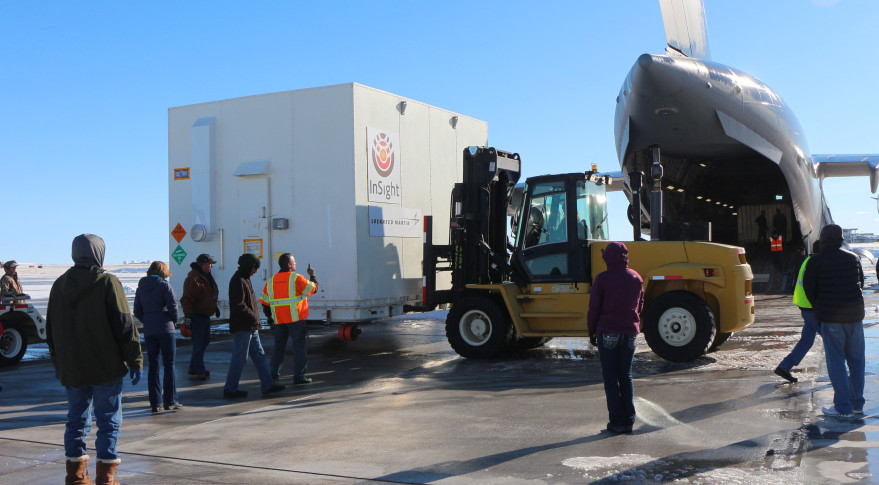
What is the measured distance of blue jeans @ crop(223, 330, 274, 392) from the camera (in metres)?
8.14

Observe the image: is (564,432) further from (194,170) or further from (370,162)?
(194,170)

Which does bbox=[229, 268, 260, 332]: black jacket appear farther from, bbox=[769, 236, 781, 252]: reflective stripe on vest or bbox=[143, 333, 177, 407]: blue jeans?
bbox=[769, 236, 781, 252]: reflective stripe on vest

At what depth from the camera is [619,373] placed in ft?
20.1

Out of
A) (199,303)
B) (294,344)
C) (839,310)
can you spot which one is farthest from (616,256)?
(199,303)

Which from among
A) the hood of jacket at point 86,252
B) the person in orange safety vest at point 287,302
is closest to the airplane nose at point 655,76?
the person in orange safety vest at point 287,302

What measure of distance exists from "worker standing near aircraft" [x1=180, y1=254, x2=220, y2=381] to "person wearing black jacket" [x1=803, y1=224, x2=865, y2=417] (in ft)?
22.6

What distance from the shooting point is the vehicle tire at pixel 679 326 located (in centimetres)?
962

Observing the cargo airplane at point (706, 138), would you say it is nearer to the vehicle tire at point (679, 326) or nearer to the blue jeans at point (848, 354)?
the vehicle tire at point (679, 326)

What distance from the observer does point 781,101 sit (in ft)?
56.1

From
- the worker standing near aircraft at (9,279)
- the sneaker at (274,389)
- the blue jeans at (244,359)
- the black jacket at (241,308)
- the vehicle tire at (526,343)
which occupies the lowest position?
the sneaker at (274,389)

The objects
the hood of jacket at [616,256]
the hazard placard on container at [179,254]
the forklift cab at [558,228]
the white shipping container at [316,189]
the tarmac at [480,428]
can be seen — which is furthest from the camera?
the hazard placard on container at [179,254]

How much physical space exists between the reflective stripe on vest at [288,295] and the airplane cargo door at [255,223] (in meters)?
2.81

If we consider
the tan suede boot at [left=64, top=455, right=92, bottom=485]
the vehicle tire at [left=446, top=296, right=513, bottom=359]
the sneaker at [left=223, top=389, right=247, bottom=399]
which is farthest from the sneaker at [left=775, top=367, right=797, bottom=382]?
the tan suede boot at [left=64, top=455, right=92, bottom=485]

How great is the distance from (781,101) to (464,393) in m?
12.6
